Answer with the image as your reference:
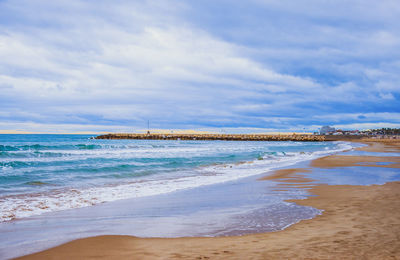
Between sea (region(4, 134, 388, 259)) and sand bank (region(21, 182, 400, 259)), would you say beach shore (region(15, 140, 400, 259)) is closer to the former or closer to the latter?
sand bank (region(21, 182, 400, 259))

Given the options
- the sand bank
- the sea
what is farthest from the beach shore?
the sea

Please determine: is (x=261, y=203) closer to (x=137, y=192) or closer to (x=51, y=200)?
(x=137, y=192)

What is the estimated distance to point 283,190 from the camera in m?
11.5

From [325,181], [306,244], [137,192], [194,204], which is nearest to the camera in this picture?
[306,244]

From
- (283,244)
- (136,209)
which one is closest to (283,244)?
(283,244)

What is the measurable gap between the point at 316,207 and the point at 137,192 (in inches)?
229

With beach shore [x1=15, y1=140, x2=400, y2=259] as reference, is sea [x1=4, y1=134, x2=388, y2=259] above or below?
below

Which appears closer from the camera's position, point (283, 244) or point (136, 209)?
point (283, 244)

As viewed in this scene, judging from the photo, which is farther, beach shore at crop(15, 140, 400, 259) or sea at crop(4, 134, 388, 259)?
sea at crop(4, 134, 388, 259)

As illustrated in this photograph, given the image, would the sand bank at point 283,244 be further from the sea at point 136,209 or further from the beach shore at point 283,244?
the sea at point 136,209

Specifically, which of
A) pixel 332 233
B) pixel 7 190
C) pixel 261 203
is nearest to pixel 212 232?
pixel 332 233

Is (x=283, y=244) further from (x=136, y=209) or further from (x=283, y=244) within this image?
(x=136, y=209)

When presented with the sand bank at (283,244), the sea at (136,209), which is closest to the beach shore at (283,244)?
the sand bank at (283,244)

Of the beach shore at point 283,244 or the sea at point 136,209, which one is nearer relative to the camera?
the beach shore at point 283,244
